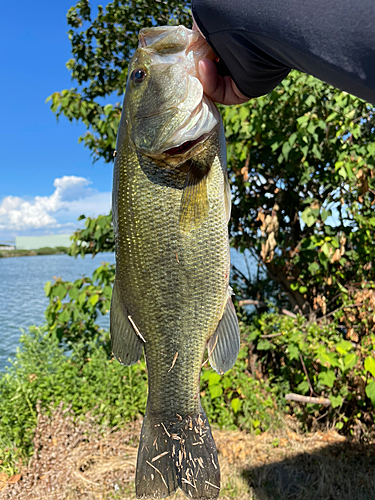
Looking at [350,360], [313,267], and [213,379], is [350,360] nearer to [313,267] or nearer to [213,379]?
[313,267]

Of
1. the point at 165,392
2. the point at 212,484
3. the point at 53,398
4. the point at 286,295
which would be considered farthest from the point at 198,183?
the point at 286,295

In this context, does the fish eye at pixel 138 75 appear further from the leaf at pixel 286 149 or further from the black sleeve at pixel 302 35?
the leaf at pixel 286 149

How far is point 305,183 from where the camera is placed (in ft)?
14.8

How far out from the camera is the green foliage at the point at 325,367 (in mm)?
3896

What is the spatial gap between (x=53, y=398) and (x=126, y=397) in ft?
2.42

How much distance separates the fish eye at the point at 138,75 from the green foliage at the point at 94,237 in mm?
3204

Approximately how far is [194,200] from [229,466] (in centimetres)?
339

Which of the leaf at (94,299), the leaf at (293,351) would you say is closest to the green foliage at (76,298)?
the leaf at (94,299)

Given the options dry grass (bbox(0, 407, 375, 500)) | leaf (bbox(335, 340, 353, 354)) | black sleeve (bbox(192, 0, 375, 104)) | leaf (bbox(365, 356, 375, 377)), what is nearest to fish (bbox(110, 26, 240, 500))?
black sleeve (bbox(192, 0, 375, 104))

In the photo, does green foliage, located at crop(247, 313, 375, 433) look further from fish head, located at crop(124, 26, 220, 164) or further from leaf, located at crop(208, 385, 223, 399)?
fish head, located at crop(124, 26, 220, 164)

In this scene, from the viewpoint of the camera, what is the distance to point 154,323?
157cm

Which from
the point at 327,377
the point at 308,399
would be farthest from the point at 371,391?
the point at 308,399

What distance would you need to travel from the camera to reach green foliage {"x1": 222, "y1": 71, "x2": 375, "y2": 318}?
3902 millimetres

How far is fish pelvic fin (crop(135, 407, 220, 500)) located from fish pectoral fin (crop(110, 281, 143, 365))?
275 millimetres
